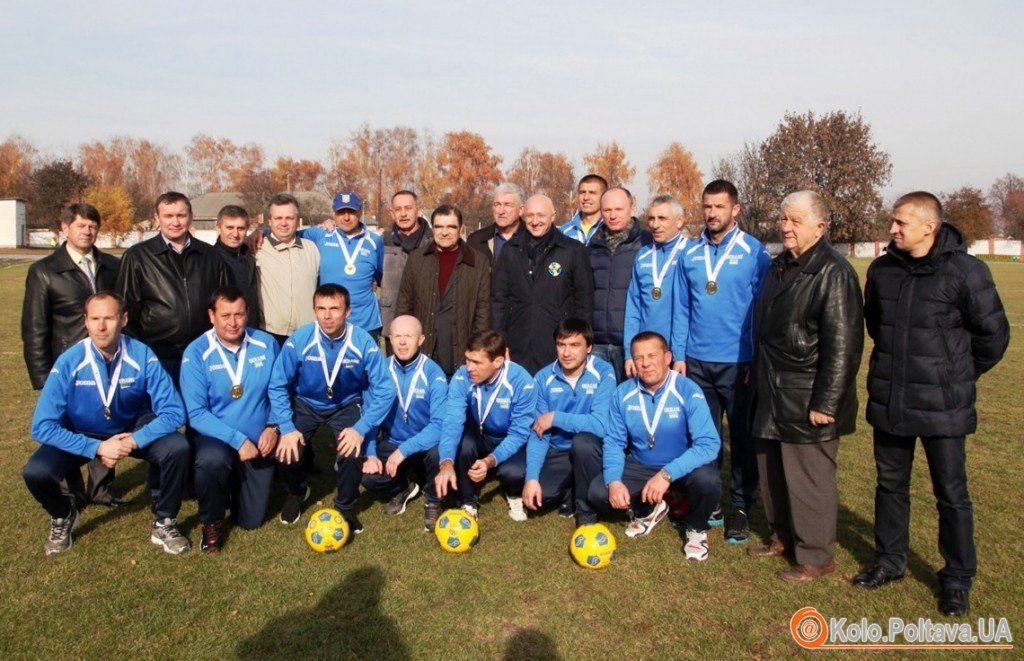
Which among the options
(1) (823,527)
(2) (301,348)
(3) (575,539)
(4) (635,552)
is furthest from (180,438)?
(1) (823,527)

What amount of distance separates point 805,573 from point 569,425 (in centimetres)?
185

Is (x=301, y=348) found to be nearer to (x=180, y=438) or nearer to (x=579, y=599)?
(x=180, y=438)

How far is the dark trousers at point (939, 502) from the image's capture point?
3.93 meters

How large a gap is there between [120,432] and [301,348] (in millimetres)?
1359

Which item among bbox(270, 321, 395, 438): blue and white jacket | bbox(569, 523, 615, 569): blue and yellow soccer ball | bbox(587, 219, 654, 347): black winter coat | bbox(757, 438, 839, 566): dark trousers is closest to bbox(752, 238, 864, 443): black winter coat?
bbox(757, 438, 839, 566): dark trousers

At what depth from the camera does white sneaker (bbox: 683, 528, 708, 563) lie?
464cm

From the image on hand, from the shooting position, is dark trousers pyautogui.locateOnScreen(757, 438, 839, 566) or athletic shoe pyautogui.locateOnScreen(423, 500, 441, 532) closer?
dark trousers pyautogui.locateOnScreen(757, 438, 839, 566)

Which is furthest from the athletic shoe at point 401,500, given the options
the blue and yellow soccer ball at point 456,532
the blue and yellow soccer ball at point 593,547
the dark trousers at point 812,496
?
the dark trousers at point 812,496

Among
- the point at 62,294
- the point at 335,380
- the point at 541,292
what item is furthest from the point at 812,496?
the point at 62,294

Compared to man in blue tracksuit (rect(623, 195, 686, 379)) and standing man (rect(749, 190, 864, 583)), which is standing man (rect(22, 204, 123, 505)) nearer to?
man in blue tracksuit (rect(623, 195, 686, 379))

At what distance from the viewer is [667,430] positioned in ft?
16.5

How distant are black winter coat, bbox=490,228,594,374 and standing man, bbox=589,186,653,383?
105 mm

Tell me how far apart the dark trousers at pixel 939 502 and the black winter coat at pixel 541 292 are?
97.9 inches

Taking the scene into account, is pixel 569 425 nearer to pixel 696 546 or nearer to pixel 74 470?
pixel 696 546
